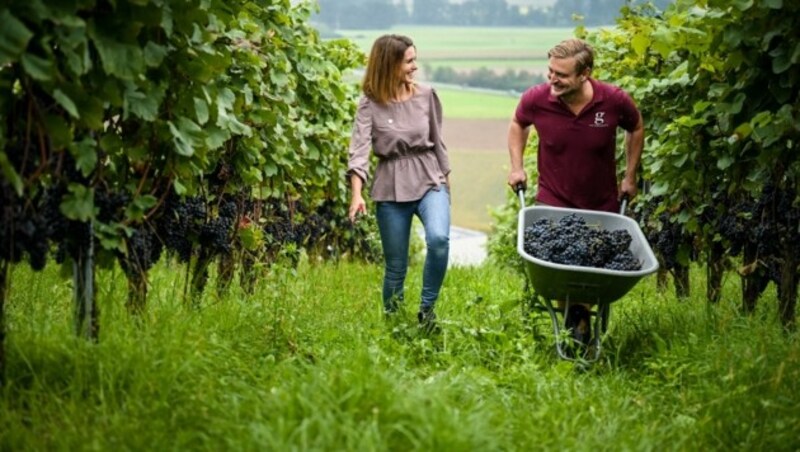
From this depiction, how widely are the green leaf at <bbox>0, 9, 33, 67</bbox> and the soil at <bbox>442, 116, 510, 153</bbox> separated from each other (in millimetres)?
20913

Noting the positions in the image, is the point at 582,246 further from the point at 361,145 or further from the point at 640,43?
the point at 361,145

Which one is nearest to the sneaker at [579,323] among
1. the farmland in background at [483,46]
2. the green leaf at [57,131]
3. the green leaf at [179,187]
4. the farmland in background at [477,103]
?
the green leaf at [179,187]

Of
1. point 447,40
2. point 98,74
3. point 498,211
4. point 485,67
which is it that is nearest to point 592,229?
point 98,74

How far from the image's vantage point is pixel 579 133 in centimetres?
530

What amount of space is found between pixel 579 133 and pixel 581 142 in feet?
0.15

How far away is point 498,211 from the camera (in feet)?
51.7

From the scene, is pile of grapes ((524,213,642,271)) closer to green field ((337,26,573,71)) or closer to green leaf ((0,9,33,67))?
green leaf ((0,9,33,67))

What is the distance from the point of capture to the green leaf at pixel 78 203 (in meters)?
3.68

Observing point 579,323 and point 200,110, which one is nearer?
point 200,110

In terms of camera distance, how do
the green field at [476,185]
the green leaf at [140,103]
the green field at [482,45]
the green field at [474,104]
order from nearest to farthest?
1. the green leaf at [140,103]
2. the green field at [476,185]
3. the green field at [474,104]
4. the green field at [482,45]

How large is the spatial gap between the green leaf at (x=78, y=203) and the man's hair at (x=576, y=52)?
248 cm

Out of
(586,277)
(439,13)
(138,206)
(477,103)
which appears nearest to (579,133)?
(586,277)

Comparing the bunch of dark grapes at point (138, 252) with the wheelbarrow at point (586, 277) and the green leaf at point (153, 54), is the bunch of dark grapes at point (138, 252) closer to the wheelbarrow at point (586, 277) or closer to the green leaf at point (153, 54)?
the green leaf at point (153, 54)

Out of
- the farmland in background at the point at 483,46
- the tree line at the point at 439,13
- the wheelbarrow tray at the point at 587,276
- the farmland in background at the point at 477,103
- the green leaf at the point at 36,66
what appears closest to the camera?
the green leaf at the point at 36,66
